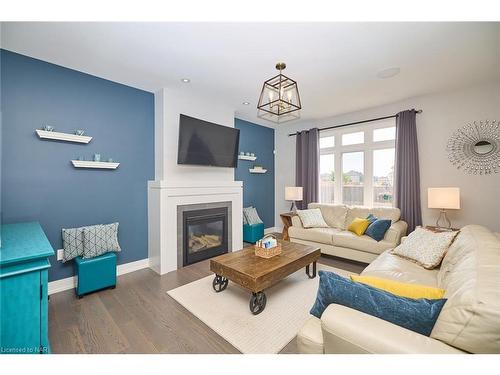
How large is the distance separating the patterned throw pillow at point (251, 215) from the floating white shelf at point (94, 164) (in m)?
2.58

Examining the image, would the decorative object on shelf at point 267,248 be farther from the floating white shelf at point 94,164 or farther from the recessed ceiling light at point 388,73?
the recessed ceiling light at point 388,73

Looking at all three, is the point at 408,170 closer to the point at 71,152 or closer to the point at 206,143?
the point at 206,143

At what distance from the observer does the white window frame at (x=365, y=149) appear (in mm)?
3996

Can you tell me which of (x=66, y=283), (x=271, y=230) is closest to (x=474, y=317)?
(x=66, y=283)

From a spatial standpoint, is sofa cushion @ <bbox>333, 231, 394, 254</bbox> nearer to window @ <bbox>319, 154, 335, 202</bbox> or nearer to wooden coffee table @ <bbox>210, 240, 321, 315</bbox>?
wooden coffee table @ <bbox>210, 240, 321, 315</bbox>

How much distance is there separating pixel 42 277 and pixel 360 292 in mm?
1811

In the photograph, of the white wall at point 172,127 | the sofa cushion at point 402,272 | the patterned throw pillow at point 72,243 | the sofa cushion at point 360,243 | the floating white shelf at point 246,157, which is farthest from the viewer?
the floating white shelf at point 246,157

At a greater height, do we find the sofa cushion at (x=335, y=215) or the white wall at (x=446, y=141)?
the white wall at (x=446, y=141)

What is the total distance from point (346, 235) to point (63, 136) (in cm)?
396

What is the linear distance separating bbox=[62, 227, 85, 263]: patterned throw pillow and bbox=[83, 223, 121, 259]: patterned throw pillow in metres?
0.05

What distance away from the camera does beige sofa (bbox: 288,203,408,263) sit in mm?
3086

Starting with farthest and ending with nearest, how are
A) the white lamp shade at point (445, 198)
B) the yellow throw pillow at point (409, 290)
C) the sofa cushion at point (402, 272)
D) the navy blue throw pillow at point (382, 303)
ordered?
the white lamp shade at point (445, 198) → the sofa cushion at point (402, 272) → the yellow throw pillow at point (409, 290) → the navy blue throw pillow at point (382, 303)

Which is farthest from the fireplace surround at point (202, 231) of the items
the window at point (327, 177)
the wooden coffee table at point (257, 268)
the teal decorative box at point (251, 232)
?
the window at point (327, 177)

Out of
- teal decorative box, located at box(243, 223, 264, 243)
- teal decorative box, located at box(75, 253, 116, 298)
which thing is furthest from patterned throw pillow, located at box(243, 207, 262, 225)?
teal decorative box, located at box(75, 253, 116, 298)
